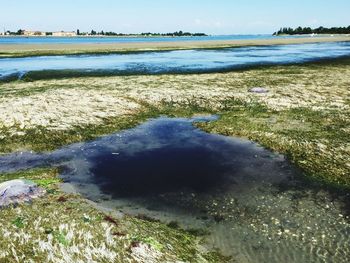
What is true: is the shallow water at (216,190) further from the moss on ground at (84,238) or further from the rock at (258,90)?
the rock at (258,90)

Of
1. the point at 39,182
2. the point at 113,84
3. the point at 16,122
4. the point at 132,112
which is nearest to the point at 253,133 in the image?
the point at 132,112

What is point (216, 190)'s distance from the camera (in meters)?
20.0

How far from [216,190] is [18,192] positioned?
31.1ft

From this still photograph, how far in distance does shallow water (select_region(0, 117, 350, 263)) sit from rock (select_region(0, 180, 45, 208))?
253cm

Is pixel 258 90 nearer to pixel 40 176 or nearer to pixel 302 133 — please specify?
pixel 302 133

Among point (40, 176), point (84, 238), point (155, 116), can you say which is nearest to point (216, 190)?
point (84, 238)

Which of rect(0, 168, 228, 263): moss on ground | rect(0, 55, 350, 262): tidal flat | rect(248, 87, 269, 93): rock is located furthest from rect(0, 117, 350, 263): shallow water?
rect(248, 87, 269, 93): rock

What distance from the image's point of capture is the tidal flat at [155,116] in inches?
571

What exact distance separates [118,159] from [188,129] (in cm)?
820

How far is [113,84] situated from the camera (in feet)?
163

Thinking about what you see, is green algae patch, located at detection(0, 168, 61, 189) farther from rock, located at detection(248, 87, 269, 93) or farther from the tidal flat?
rock, located at detection(248, 87, 269, 93)

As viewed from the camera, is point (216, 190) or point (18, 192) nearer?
point (18, 192)

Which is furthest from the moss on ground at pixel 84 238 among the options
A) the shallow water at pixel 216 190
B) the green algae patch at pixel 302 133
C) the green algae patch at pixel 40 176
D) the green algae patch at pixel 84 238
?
the green algae patch at pixel 302 133

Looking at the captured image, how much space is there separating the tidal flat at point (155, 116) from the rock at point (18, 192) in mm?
550
